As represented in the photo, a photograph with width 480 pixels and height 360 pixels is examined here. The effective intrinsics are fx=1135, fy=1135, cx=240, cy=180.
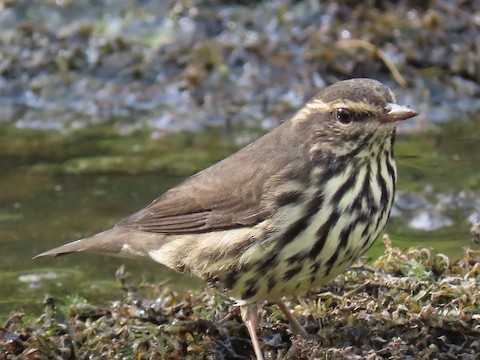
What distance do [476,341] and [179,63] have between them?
6.45 meters

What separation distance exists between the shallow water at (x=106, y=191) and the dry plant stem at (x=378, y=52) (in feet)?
2.66

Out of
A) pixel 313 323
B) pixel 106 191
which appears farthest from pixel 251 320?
pixel 106 191

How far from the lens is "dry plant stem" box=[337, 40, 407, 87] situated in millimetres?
11289

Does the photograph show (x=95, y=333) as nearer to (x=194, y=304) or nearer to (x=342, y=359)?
(x=194, y=304)

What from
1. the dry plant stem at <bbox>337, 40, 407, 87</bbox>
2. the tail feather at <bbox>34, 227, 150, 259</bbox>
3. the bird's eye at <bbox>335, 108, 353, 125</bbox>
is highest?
the bird's eye at <bbox>335, 108, 353, 125</bbox>

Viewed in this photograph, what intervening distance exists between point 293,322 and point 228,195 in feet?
2.59

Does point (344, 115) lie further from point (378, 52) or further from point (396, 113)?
point (378, 52)

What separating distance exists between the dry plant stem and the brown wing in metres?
5.04

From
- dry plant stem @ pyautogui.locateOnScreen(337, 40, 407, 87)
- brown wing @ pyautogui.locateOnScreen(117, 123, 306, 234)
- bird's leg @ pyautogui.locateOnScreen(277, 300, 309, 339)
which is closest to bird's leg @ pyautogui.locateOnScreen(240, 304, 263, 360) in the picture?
bird's leg @ pyautogui.locateOnScreen(277, 300, 309, 339)

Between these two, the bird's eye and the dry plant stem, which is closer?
the bird's eye

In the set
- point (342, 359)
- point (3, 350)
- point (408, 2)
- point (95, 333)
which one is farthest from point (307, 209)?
point (408, 2)

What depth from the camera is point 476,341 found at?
5957mm

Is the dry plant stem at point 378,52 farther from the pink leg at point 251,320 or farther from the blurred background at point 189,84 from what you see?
the pink leg at point 251,320

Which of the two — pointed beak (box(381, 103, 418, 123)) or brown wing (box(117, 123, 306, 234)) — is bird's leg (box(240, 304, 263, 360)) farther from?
pointed beak (box(381, 103, 418, 123))
